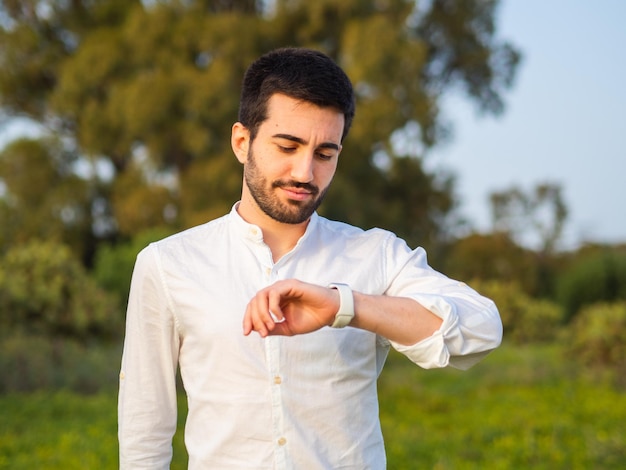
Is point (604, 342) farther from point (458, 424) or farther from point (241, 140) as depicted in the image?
point (241, 140)

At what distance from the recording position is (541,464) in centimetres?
580

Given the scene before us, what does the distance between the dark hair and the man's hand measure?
0.54 meters

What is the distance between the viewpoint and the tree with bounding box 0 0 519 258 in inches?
645

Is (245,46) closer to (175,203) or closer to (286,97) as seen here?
(175,203)

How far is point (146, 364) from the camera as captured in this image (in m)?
2.10

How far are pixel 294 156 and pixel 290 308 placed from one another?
0.45m

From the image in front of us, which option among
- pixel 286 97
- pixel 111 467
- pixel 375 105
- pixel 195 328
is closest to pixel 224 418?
pixel 195 328

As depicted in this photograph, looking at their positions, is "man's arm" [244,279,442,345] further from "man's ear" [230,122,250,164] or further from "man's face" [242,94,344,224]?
"man's ear" [230,122,250,164]


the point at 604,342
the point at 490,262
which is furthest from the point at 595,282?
the point at 604,342

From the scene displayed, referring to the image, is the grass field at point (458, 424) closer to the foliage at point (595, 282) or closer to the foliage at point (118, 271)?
the foliage at point (118, 271)

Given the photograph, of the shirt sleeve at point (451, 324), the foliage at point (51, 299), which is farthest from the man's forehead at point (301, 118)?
the foliage at point (51, 299)

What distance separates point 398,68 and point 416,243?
4339 mm

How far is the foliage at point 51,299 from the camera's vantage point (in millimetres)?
9297

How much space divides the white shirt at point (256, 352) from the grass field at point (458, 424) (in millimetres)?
3608
